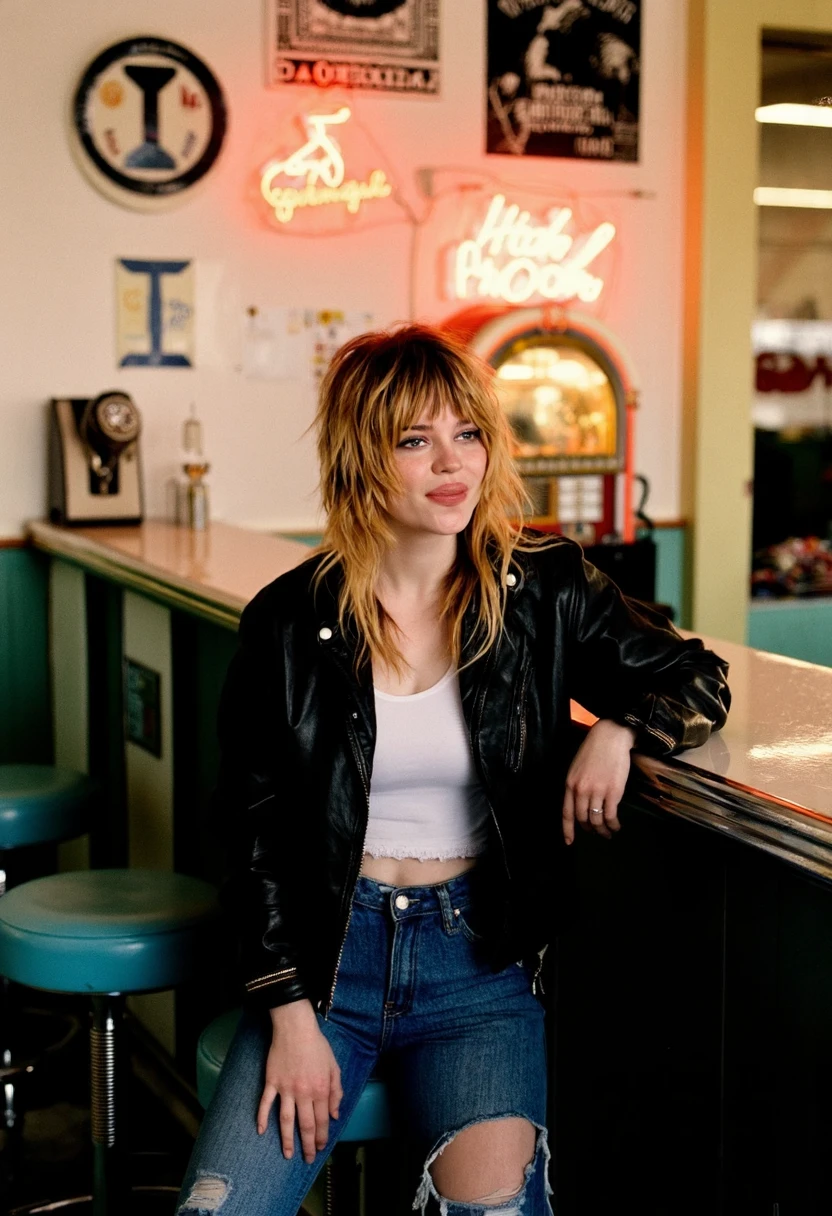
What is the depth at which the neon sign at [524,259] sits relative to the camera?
492 cm

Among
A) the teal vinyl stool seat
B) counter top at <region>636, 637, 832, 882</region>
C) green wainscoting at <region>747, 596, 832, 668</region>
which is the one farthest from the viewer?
green wainscoting at <region>747, 596, 832, 668</region>

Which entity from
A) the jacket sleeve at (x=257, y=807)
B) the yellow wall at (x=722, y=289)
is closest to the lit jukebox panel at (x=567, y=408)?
the yellow wall at (x=722, y=289)

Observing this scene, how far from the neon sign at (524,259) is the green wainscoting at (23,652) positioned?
1.70 metres

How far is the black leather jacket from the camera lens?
1.75 m

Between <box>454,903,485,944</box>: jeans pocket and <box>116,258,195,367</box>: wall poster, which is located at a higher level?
<box>116,258,195,367</box>: wall poster

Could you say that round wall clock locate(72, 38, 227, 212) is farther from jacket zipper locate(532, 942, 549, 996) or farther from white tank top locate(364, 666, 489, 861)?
jacket zipper locate(532, 942, 549, 996)

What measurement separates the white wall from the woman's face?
2.93m

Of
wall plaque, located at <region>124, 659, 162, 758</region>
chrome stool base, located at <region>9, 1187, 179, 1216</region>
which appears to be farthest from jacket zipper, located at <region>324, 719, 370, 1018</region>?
wall plaque, located at <region>124, 659, 162, 758</region>

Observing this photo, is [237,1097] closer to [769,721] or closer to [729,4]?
[769,721]

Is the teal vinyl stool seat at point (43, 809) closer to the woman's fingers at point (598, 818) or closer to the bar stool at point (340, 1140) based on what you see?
the bar stool at point (340, 1140)

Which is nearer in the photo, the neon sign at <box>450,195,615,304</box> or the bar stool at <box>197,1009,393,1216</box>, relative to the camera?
the bar stool at <box>197,1009,393,1216</box>

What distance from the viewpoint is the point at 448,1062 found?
1.71 metres

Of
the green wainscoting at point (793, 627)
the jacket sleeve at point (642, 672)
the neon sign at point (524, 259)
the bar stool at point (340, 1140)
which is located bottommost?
the bar stool at point (340, 1140)

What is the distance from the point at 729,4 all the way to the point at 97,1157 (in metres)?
4.34
